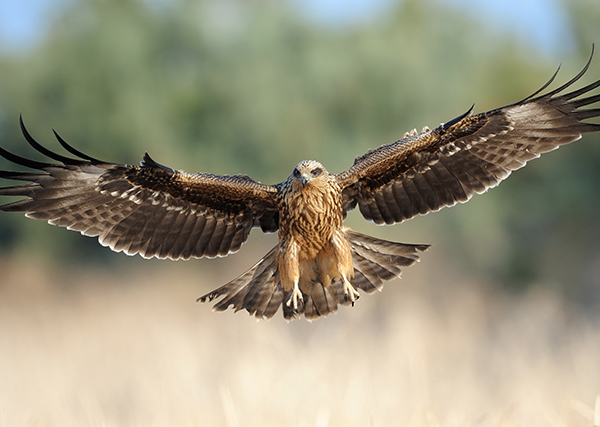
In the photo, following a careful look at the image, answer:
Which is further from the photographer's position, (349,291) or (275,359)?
(275,359)

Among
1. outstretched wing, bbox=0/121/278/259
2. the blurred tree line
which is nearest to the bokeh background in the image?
the blurred tree line

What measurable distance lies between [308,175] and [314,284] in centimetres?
120

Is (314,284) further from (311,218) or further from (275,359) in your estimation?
(275,359)

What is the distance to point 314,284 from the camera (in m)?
6.41

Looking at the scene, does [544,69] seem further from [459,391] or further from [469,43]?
[459,391]

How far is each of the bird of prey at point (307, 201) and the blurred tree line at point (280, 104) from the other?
12.6 meters

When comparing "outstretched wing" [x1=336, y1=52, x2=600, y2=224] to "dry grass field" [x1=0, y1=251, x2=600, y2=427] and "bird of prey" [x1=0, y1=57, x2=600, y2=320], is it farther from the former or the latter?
"dry grass field" [x1=0, y1=251, x2=600, y2=427]

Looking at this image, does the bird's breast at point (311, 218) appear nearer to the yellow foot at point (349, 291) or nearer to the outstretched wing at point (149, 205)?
the outstretched wing at point (149, 205)

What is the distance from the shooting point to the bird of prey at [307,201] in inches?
234

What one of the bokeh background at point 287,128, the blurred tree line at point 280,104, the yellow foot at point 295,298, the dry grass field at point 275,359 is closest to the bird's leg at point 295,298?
the yellow foot at point 295,298

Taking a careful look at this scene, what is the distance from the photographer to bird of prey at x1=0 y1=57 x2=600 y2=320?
5.95 meters

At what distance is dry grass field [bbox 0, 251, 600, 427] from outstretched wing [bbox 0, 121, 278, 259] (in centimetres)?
129

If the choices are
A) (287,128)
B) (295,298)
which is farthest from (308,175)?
(287,128)

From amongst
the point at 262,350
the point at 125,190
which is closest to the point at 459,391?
the point at 262,350
